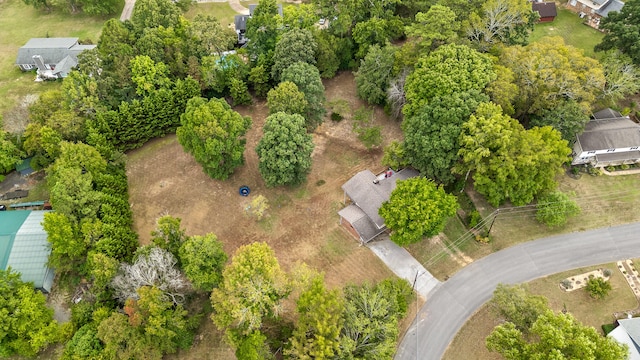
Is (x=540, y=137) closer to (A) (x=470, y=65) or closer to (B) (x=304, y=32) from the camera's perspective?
(A) (x=470, y=65)

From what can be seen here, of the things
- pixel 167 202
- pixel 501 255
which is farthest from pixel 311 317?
pixel 167 202

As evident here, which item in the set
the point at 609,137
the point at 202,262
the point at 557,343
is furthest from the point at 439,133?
the point at 202,262

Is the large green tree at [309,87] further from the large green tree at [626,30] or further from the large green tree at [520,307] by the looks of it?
the large green tree at [626,30]

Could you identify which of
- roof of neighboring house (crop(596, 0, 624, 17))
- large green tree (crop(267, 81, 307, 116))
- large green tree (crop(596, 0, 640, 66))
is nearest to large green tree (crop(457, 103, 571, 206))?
large green tree (crop(267, 81, 307, 116))

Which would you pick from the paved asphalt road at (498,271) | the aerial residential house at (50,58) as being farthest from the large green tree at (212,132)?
the aerial residential house at (50,58)

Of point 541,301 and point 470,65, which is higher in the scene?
point 470,65

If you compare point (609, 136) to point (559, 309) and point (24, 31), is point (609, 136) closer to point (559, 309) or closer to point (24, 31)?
point (559, 309)

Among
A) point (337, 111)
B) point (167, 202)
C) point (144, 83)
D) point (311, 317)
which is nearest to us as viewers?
point (311, 317)
